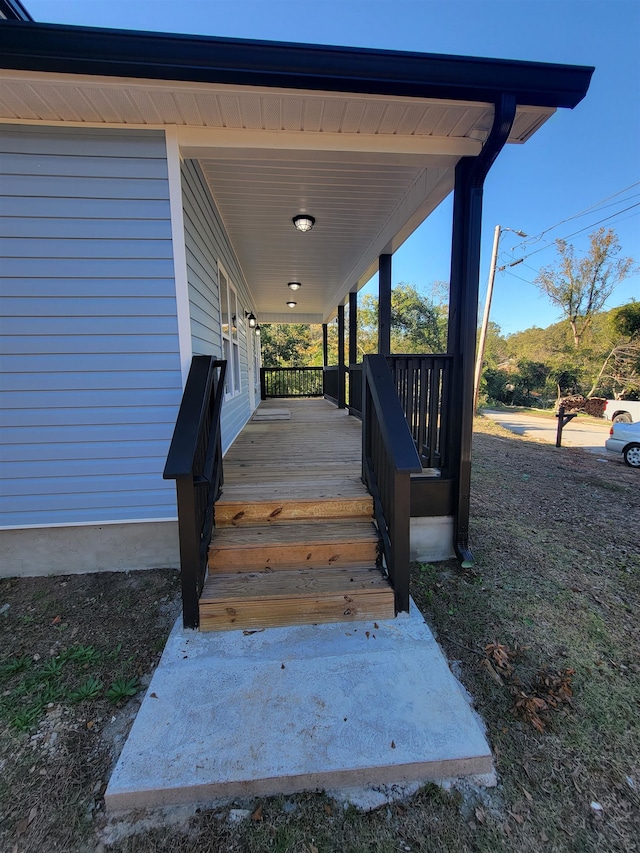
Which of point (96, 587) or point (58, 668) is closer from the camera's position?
point (58, 668)

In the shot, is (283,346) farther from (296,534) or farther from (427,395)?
(296,534)

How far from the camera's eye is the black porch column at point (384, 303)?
4.68 meters

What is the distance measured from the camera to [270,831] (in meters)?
1.17

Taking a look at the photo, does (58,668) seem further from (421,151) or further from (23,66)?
(421,151)

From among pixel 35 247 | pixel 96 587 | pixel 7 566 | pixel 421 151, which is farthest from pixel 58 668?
pixel 421 151

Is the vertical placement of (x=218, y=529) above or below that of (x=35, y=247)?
below

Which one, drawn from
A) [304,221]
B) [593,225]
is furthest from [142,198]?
[593,225]

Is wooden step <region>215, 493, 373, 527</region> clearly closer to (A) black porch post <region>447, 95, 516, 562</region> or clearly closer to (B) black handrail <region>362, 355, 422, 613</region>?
(B) black handrail <region>362, 355, 422, 613</region>

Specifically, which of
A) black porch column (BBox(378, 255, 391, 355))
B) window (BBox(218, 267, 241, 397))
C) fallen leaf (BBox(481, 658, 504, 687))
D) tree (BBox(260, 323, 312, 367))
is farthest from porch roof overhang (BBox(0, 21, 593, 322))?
tree (BBox(260, 323, 312, 367))

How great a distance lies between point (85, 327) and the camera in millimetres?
2508


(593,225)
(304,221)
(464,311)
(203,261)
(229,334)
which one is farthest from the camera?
(593,225)

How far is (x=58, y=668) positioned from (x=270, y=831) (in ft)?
4.56

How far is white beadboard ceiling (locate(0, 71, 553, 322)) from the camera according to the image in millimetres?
2066

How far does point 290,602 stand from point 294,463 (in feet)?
5.11
